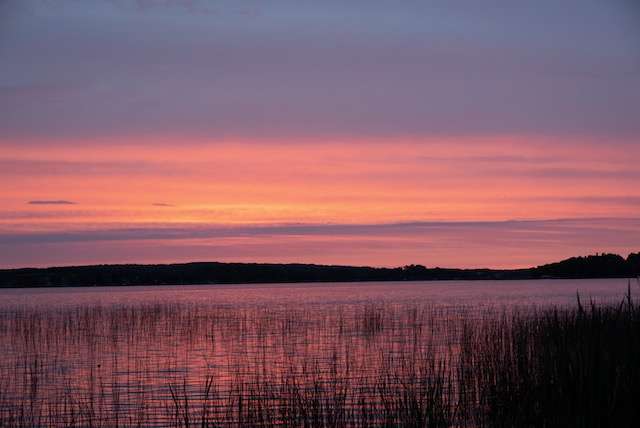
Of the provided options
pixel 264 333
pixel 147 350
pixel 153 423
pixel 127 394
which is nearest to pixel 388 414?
pixel 153 423

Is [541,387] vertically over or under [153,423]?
over

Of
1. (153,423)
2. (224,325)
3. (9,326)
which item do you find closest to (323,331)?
(224,325)

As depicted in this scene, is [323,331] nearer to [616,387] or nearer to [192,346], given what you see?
[192,346]

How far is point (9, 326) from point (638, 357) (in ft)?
71.7

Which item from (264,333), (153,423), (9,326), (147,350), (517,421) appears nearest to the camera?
(517,421)

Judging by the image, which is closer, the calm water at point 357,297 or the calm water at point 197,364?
the calm water at point 197,364

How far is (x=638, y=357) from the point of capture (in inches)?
313

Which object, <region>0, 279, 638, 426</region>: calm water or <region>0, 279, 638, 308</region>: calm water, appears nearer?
<region>0, 279, 638, 426</region>: calm water

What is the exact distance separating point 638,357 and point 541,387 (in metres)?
1.05

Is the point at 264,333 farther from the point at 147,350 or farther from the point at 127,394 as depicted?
the point at 127,394

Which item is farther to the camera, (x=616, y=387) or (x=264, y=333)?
(x=264, y=333)

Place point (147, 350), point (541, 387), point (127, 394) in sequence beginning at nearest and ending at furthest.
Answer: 1. point (541, 387)
2. point (127, 394)
3. point (147, 350)

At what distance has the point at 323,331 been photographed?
77.3 feet

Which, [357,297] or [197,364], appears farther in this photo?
[357,297]
